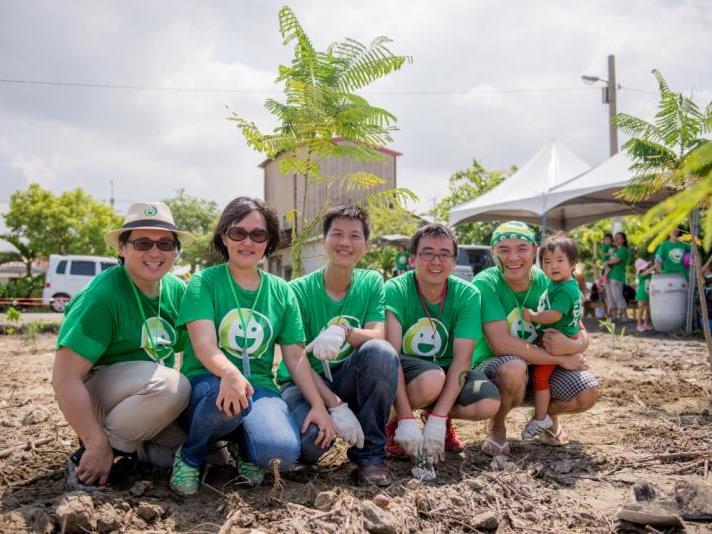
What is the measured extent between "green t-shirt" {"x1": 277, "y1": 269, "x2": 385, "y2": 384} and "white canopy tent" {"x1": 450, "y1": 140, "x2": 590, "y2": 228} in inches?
310

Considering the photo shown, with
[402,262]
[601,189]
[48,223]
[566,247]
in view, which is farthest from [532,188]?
[48,223]

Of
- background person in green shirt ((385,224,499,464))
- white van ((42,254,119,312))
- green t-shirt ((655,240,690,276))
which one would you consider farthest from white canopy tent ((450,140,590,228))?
white van ((42,254,119,312))

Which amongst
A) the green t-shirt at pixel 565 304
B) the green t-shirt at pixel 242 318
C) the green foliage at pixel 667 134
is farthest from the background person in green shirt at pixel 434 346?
the green foliage at pixel 667 134

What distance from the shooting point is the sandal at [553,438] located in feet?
10.3

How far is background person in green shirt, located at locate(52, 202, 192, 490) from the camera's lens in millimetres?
2234

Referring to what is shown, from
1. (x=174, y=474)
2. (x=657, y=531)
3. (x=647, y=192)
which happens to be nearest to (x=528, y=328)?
(x=657, y=531)

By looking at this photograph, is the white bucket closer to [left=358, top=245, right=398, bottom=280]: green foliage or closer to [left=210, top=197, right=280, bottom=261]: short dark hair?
[left=210, top=197, right=280, bottom=261]: short dark hair

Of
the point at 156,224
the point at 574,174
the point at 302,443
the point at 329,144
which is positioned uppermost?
the point at 574,174

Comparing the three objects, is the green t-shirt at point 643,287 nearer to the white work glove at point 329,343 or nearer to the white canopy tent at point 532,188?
the white canopy tent at point 532,188

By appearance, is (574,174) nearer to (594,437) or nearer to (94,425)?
(594,437)

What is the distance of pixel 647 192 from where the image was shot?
4.95 m

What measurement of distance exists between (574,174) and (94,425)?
10317 millimetres

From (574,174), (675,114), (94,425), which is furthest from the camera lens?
(574,174)

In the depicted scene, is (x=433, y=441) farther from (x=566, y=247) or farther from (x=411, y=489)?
(x=566, y=247)
